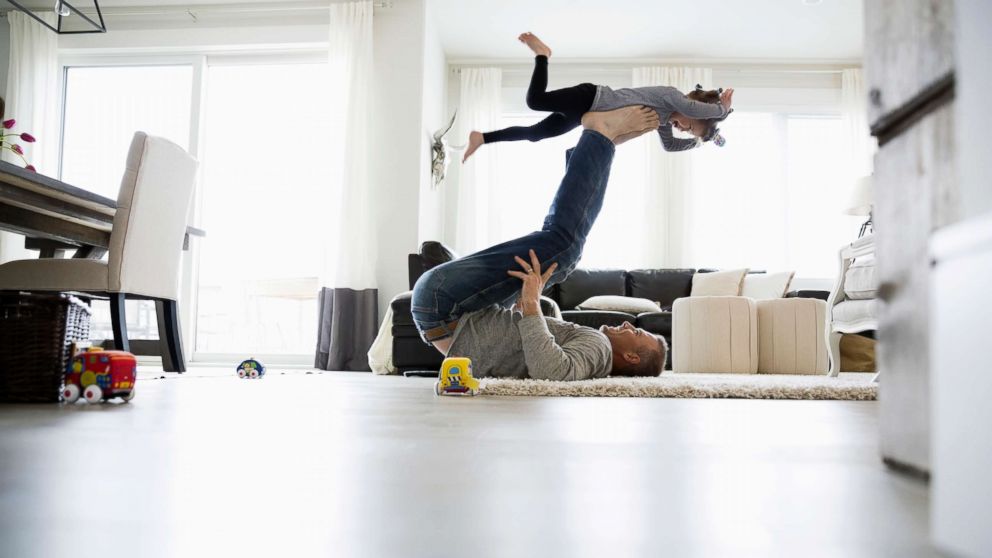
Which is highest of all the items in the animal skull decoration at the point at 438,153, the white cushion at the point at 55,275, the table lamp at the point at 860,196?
the animal skull decoration at the point at 438,153

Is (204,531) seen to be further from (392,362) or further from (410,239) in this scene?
(410,239)

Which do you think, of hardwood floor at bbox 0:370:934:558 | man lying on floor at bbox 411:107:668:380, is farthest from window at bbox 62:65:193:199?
hardwood floor at bbox 0:370:934:558

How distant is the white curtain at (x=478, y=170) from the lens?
6.45 m

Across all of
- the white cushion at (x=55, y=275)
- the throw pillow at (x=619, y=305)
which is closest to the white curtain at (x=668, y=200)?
the throw pillow at (x=619, y=305)

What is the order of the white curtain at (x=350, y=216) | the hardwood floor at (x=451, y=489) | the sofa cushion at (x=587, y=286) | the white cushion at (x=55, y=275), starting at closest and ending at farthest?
the hardwood floor at (x=451, y=489), the white cushion at (x=55, y=275), the white curtain at (x=350, y=216), the sofa cushion at (x=587, y=286)

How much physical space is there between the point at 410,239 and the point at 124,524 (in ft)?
16.7

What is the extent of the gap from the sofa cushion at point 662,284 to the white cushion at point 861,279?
7.72 feet

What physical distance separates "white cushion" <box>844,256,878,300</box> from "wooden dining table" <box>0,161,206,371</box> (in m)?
3.25

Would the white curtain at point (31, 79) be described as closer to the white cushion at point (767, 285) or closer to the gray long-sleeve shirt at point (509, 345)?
the gray long-sleeve shirt at point (509, 345)

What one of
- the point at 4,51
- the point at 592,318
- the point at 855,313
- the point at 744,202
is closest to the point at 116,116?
the point at 4,51

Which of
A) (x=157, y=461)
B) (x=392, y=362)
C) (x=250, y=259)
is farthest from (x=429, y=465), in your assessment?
(x=250, y=259)

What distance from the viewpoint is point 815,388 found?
6.95ft

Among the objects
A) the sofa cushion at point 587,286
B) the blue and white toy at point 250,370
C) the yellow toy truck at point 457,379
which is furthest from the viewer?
the sofa cushion at point 587,286

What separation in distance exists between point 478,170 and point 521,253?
4.24 meters
